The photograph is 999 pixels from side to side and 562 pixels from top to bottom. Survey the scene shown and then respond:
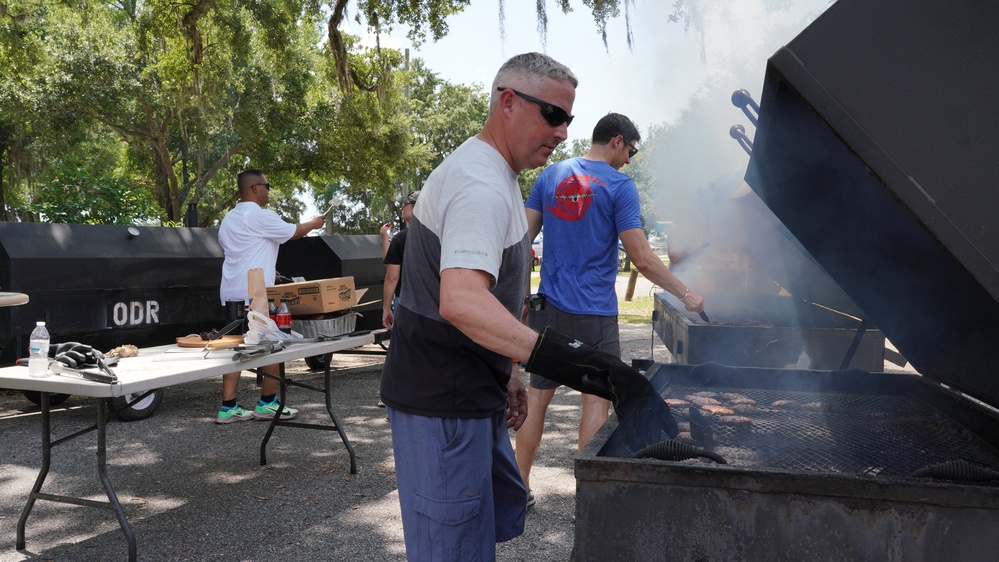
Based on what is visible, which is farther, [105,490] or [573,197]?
[573,197]

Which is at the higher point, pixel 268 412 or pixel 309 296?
pixel 309 296

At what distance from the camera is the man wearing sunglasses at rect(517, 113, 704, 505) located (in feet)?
13.4

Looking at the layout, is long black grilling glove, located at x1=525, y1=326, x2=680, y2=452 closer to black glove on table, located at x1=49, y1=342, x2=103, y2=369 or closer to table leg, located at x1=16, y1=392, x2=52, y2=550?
black glove on table, located at x1=49, y1=342, x2=103, y2=369

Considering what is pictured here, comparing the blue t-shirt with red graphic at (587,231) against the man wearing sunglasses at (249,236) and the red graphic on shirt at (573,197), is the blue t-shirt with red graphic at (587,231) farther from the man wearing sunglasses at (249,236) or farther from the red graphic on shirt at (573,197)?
the man wearing sunglasses at (249,236)

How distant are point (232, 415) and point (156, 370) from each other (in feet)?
9.01

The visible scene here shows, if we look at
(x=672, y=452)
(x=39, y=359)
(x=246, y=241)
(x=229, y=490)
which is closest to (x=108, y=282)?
(x=246, y=241)

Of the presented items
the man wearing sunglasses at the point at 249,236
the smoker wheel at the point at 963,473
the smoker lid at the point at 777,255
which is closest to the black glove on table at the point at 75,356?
the man wearing sunglasses at the point at 249,236

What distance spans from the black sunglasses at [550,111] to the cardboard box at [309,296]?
3701 millimetres

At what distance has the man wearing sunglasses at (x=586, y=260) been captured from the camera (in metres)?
4.09

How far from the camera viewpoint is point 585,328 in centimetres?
408

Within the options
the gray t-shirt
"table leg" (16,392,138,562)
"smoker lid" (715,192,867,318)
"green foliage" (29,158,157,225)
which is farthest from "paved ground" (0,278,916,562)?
"green foliage" (29,158,157,225)

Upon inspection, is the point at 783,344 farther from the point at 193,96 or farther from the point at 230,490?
the point at 193,96

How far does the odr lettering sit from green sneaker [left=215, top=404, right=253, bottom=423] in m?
1.13

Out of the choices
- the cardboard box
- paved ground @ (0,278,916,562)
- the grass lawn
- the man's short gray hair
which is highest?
the man's short gray hair
